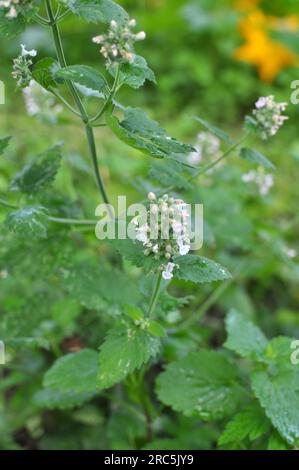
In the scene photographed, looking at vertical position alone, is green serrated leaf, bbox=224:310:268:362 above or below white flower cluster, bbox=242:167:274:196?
below

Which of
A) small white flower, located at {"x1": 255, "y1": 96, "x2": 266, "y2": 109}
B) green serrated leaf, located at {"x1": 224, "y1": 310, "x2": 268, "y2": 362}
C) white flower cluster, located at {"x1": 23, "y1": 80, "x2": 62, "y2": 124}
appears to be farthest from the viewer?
white flower cluster, located at {"x1": 23, "y1": 80, "x2": 62, "y2": 124}

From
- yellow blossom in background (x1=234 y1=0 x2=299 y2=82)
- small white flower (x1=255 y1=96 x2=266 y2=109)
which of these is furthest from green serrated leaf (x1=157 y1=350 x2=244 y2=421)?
yellow blossom in background (x1=234 y1=0 x2=299 y2=82)

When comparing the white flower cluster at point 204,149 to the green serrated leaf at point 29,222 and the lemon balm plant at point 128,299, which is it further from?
the green serrated leaf at point 29,222

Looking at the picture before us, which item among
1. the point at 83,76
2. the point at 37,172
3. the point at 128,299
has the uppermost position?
the point at 37,172

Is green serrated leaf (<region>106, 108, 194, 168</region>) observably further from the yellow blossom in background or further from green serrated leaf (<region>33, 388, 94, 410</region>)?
the yellow blossom in background

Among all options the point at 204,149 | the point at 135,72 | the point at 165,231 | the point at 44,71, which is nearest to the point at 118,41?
the point at 135,72

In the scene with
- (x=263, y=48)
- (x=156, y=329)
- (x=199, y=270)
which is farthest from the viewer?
(x=263, y=48)

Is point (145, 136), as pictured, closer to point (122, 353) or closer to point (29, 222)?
point (29, 222)
